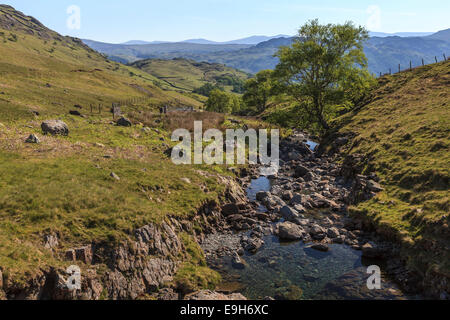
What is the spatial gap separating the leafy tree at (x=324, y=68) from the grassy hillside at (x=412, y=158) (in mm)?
4904

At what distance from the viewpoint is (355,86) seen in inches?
1919

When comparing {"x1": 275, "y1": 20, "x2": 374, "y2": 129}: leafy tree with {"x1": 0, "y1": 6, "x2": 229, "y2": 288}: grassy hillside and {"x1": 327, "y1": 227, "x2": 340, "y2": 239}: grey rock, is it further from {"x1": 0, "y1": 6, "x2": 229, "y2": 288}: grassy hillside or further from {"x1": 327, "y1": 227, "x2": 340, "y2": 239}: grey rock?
{"x1": 327, "y1": 227, "x2": 340, "y2": 239}: grey rock

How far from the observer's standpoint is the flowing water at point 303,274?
15463 mm

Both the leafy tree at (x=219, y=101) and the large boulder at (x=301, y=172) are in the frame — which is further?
the leafy tree at (x=219, y=101)

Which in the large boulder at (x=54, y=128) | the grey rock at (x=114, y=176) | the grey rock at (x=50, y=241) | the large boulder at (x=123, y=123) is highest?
the large boulder at (x=123, y=123)

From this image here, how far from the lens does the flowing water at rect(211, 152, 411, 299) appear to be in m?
15.5

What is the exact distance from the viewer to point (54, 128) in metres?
31.1

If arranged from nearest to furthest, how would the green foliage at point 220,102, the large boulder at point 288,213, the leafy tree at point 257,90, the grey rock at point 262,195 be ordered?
the large boulder at point 288,213, the grey rock at point 262,195, the leafy tree at point 257,90, the green foliage at point 220,102

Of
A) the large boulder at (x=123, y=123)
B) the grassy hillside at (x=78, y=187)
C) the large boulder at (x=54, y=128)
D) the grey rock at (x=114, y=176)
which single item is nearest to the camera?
the grassy hillside at (x=78, y=187)

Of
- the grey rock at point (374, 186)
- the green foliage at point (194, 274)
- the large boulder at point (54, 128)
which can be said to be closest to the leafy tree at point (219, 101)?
the large boulder at point (54, 128)

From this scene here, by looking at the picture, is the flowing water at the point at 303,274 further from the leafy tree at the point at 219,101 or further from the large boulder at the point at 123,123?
the leafy tree at the point at 219,101

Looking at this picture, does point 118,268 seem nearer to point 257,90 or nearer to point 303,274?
point 303,274

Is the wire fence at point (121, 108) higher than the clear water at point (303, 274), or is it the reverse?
the wire fence at point (121, 108)

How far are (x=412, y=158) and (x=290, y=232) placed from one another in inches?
622
